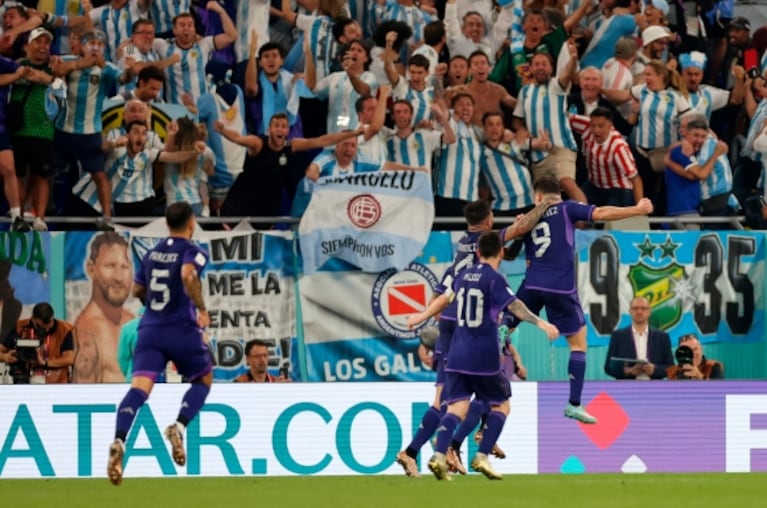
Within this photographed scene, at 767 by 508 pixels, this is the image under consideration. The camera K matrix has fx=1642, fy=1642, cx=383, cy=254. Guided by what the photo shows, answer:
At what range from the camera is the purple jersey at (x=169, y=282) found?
1314 centimetres

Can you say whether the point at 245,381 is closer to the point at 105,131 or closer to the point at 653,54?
the point at 105,131

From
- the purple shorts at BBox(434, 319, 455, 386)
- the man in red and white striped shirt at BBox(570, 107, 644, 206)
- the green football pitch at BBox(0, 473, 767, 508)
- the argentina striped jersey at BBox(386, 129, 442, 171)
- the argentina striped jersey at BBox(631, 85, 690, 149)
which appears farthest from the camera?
the argentina striped jersey at BBox(631, 85, 690, 149)

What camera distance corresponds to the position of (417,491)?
13.7 m

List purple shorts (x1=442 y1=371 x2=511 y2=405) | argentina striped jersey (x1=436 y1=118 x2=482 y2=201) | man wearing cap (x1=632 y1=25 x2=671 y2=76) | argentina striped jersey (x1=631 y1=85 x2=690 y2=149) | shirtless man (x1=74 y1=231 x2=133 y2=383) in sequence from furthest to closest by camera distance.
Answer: man wearing cap (x1=632 y1=25 x2=671 y2=76)
argentina striped jersey (x1=631 y1=85 x2=690 y2=149)
argentina striped jersey (x1=436 y1=118 x2=482 y2=201)
shirtless man (x1=74 y1=231 x2=133 y2=383)
purple shorts (x1=442 y1=371 x2=511 y2=405)

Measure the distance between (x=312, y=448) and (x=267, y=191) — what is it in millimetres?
3361

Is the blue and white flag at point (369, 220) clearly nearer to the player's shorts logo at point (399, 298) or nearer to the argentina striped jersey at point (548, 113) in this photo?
the player's shorts logo at point (399, 298)

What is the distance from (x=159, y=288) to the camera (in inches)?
519

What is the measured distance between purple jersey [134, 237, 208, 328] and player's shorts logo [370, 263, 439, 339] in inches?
222

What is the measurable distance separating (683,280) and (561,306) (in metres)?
4.56

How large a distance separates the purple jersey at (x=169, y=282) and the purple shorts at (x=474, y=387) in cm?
228

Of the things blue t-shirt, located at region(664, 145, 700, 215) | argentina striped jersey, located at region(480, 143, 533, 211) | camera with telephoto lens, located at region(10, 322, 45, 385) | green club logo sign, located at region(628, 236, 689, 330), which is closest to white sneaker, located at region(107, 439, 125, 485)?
camera with telephoto lens, located at region(10, 322, 45, 385)

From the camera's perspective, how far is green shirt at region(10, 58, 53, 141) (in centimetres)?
1756

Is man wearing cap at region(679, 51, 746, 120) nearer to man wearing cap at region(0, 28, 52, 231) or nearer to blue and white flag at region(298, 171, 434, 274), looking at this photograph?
blue and white flag at region(298, 171, 434, 274)

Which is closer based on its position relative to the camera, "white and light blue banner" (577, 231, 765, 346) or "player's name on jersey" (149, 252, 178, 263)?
"player's name on jersey" (149, 252, 178, 263)
